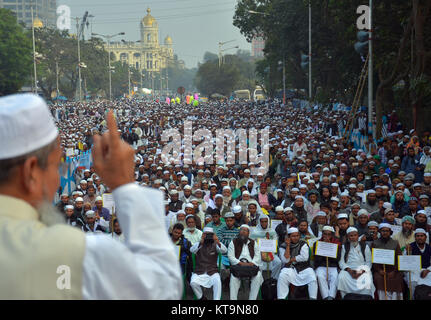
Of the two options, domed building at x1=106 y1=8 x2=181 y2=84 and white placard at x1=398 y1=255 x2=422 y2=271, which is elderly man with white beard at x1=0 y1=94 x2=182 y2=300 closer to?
white placard at x1=398 y1=255 x2=422 y2=271

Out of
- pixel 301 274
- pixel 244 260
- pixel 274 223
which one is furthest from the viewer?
pixel 274 223

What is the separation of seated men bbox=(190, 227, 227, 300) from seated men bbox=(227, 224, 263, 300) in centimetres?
20

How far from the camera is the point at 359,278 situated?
7910 mm

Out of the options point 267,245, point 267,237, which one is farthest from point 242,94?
point 267,245

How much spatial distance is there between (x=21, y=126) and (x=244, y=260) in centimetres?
755

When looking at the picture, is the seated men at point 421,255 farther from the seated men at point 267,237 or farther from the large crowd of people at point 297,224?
the seated men at point 267,237

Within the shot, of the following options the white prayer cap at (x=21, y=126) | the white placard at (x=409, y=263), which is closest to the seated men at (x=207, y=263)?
the white placard at (x=409, y=263)

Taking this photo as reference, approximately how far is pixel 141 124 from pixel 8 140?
3245 cm

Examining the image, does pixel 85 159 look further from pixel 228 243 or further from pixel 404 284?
pixel 404 284

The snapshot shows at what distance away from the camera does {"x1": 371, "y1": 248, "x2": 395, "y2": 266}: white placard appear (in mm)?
7953

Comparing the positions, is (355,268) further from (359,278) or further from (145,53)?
(145,53)

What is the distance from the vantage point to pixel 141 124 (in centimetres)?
3362
